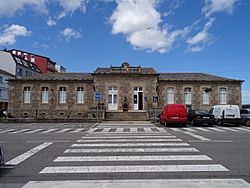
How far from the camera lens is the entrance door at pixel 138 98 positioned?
33.2 metres

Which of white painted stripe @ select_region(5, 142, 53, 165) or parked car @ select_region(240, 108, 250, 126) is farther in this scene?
parked car @ select_region(240, 108, 250, 126)

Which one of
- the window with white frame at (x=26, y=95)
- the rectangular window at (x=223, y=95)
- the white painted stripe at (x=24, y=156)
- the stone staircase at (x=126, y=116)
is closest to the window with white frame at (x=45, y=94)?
the window with white frame at (x=26, y=95)

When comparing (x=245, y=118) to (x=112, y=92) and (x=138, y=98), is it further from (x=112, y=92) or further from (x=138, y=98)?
(x=112, y=92)

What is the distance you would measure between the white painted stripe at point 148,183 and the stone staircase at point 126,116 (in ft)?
81.5

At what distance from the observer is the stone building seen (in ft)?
109

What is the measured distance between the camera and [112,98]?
3322cm

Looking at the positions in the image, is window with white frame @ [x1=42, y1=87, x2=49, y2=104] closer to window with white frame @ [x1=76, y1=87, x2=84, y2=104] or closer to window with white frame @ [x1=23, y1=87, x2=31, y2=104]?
window with white frame @ [x1=23, y1=87, x2=31, y2=104]

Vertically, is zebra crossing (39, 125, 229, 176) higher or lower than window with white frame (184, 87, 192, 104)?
lower

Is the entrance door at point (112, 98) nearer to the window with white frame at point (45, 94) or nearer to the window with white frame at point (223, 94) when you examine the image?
the window with white frame at point (45, 94)

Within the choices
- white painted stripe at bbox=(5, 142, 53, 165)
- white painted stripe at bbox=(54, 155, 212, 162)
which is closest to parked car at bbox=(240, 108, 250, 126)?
white painted stripe at bbox=(54, 155, 212, 162)

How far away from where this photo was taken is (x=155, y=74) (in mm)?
33000

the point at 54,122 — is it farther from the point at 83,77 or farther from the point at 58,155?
the point at 58,155

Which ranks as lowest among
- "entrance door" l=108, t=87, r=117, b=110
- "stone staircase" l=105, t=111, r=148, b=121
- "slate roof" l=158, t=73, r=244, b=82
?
"stone staircase" l=105, t=111, r=148, b=121

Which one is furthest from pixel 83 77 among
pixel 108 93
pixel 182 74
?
pixel 182 74
